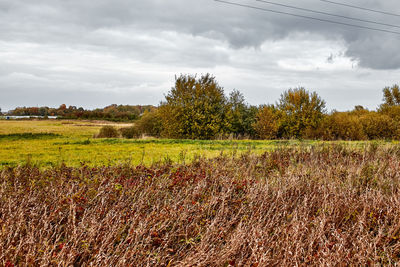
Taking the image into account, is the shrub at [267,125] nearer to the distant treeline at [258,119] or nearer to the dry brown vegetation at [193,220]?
the distant treeline at [258,119]

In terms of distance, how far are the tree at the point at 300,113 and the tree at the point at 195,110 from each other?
647 centimetres

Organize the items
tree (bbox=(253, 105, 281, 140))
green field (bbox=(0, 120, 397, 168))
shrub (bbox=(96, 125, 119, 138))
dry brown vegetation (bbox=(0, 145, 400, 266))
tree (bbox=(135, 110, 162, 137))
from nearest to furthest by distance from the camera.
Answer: dry brown vegetation (bbox=(0, 145, 400, 266)), green field (bbox=(0, 120, 397, 168)), tree (bbox=(253, 105, 281, 140)), shrub (bbox=(96, 125, 119, 138)), tree (bbox=(135, 110, 162, 137))

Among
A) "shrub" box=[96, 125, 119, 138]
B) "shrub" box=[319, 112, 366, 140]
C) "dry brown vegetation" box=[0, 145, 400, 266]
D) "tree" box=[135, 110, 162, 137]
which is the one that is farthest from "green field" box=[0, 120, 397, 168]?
"tree" box=[135, 110, 162, 137]

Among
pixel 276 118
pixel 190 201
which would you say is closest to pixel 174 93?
pixel 276 118

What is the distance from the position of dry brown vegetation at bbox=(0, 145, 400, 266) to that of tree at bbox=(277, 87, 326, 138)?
66.7ft

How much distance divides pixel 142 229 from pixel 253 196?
220cm

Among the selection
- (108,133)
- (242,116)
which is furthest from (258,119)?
(108,133)

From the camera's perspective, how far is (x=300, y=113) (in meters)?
29.0

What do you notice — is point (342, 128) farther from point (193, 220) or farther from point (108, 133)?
point (193, 220)

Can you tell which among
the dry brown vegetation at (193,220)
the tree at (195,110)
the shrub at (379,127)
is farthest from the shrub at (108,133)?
the shrub at (379,127)

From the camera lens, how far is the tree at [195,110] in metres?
25.5

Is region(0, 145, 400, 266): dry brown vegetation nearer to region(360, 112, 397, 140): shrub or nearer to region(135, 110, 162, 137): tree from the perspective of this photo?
Result: region(360, 112, 397, 140): shrub

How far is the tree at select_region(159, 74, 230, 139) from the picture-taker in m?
25.5

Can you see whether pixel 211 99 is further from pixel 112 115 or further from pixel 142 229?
pixel 112 115
